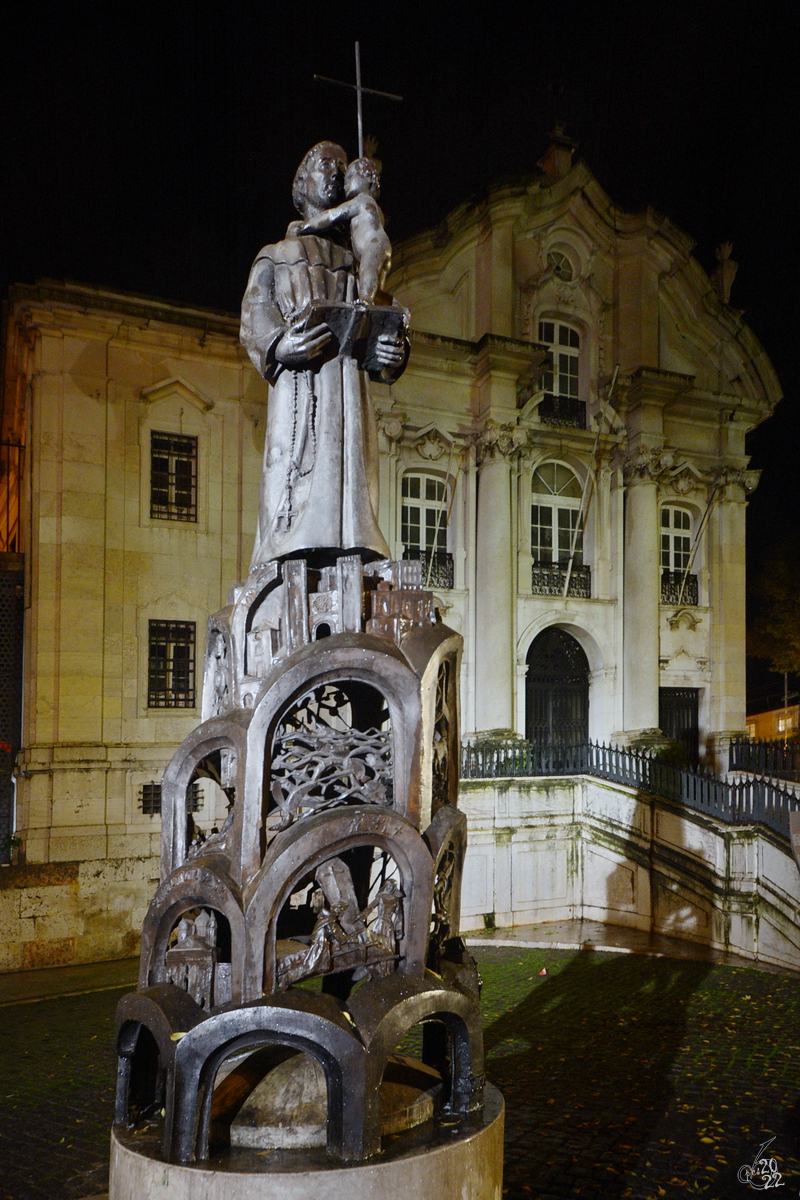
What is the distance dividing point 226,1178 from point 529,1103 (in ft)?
17.6

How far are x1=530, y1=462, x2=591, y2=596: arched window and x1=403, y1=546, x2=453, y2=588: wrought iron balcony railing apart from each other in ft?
7.62

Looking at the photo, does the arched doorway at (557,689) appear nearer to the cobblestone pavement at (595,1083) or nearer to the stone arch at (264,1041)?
the cobblestone pavement at (595,1083)

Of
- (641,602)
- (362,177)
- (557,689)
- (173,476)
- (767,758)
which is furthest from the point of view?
(557,689)

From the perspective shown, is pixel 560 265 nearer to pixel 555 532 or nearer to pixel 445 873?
pixel 555 532

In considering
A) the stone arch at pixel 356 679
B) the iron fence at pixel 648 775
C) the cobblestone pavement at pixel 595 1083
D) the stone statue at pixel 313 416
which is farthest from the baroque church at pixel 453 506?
the stone arch at pixel 356 679

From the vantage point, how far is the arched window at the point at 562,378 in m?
22.5

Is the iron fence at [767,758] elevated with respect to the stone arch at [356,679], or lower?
lower

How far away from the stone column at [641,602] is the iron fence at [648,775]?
1682 mm

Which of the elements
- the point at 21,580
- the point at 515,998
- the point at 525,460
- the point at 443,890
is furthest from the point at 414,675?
the point at 525,460

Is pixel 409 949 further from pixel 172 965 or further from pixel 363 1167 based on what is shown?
pixel 172 965

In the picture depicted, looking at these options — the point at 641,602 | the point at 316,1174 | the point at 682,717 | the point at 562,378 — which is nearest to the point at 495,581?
the point at 641,602

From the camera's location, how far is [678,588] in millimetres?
23594

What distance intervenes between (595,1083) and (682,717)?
1652 centimetres

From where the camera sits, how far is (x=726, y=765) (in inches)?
899
